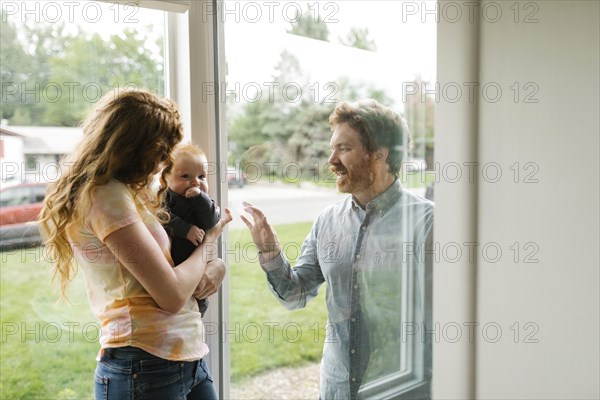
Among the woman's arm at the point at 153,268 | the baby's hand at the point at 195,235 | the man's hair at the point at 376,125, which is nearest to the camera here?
the woman's arm at the point at 153,268

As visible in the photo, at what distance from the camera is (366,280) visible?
1779 mm

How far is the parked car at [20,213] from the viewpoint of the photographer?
1.51 metres

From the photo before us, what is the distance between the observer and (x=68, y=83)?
1592 mm

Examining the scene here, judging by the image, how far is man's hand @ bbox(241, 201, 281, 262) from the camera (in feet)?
5.79

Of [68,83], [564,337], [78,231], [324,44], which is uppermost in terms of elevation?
[324,44]

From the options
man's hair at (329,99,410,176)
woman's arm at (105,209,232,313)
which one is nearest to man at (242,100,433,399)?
man's hair at (329,99,410,176)

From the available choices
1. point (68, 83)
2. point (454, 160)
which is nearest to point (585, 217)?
point (454, 160)

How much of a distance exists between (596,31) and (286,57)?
85 centimetres

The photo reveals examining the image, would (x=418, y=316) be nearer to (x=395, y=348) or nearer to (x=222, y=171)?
(x=395, y=348)

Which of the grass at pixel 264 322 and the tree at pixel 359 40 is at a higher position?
the tree at pixel 359 40

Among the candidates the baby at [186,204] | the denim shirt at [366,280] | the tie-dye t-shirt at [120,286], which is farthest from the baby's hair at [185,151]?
the denim shirt at [366,280]

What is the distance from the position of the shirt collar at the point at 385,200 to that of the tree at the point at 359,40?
0.42 m

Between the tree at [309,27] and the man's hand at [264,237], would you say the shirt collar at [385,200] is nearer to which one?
the man's hand at [264,237]

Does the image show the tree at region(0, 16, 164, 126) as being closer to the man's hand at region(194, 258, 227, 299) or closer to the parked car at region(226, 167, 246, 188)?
the parked car at region(226, 167, 246, 188)
